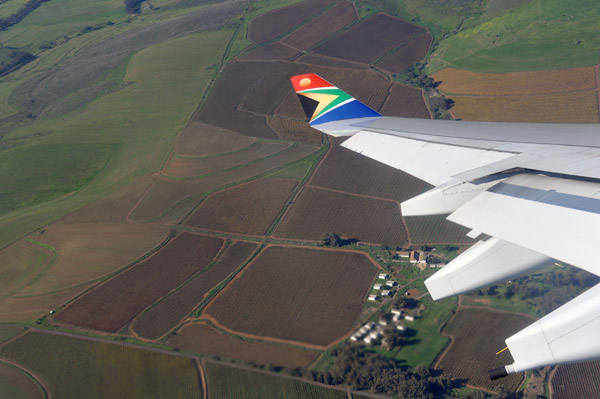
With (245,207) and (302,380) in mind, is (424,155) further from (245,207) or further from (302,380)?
(245,207)

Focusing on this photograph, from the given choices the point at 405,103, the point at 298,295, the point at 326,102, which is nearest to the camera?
the point at 326,102

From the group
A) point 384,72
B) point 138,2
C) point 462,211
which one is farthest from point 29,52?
point 462,211

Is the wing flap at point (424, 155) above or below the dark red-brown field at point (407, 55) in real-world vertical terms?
above

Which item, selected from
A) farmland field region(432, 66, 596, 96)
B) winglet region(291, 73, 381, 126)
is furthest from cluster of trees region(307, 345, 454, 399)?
farmland field region(432, 66, 596, 96)

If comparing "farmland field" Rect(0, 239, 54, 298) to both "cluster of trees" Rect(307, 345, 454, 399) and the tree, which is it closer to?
the tree

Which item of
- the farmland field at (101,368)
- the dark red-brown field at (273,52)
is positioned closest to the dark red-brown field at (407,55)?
the dark red-brown field at (273,52)

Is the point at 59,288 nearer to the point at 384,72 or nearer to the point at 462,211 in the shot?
the point at 462,211

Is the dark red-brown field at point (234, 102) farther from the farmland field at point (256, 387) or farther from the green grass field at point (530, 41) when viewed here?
the farmland field at point (256, 387)

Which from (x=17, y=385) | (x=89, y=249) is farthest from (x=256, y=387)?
(x=89, y=249)
